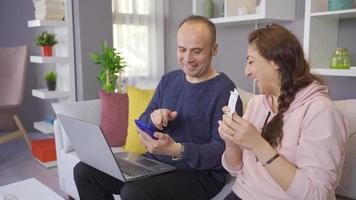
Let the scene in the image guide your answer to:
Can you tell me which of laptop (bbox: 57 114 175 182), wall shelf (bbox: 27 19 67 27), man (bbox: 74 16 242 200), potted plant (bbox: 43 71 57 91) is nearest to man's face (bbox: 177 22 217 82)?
man (bbox: 74 16 242 200)

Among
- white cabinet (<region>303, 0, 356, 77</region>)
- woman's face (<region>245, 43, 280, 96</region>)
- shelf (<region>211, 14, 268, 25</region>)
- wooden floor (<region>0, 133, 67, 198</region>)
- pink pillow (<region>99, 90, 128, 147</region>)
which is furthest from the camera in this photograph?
wooden floor (<region>0, 133, 67, 198</region>)

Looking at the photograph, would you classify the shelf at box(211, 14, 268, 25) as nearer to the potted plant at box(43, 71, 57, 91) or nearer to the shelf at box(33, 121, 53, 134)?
the potted plant at box(43, 71, 57, 91)

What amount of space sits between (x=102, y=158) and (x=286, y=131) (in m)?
0.67

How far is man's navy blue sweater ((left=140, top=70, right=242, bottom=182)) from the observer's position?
4.35 feet

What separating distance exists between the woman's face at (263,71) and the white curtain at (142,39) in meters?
2.63

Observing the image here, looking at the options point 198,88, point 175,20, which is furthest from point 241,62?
point 198,88

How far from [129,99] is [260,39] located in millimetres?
1085

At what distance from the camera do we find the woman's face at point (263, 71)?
1.08 m

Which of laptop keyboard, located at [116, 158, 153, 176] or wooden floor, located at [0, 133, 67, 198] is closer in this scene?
laptop keyboard, located at [116, 158, 153, 176]

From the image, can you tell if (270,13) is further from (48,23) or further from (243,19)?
(48,23)

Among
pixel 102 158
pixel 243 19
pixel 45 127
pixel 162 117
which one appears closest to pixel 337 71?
pixel 243 19

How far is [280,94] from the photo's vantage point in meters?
1.09

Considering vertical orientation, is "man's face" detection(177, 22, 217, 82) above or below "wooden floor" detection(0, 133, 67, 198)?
above

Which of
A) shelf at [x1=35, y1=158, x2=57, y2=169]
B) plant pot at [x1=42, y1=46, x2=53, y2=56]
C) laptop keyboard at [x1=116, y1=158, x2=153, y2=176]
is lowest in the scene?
shelf at [x1=35, y1=158, x2=57, y2=169]
